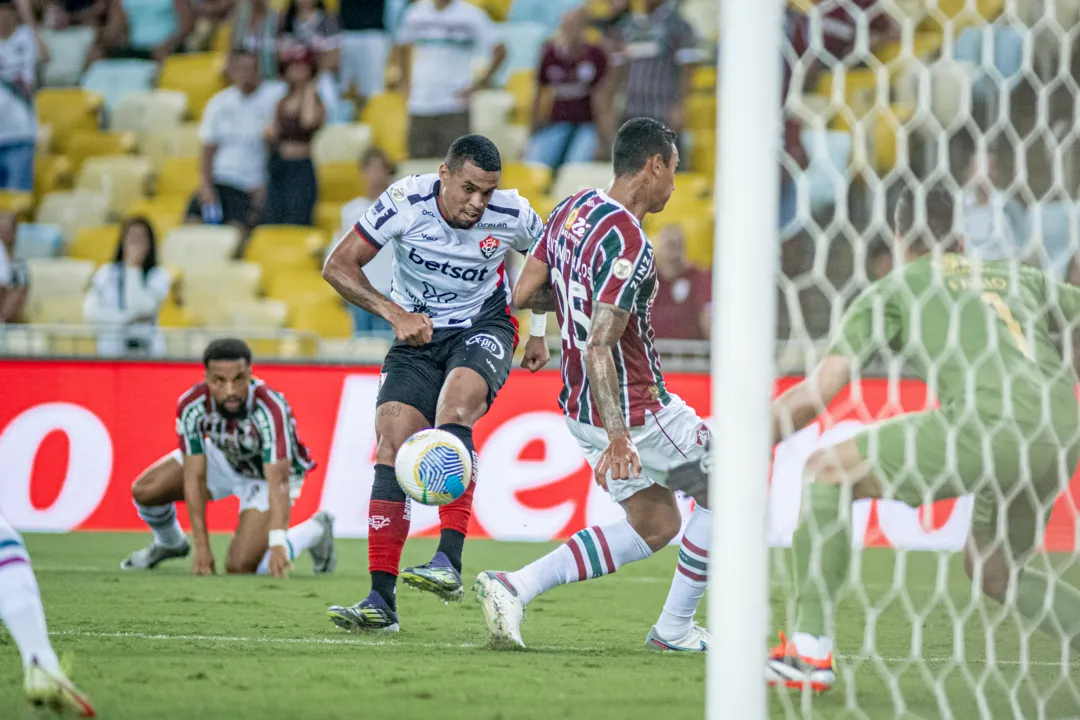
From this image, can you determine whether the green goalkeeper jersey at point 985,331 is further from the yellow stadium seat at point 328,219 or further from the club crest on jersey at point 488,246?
the yellow stadium seat at point 328,219

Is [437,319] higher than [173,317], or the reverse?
[173,317]

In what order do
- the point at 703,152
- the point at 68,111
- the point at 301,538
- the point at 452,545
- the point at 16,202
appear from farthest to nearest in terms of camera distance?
the point at 68,111
the point at 16,202
the point at 703,152
the point at 301,538
the point at 452,545

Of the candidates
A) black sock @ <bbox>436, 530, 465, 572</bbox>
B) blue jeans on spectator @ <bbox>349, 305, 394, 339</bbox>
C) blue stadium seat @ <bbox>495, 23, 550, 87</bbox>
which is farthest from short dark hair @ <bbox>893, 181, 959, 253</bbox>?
blue stadium seat @ <bbox>495, 23, 550, 87</bbox>

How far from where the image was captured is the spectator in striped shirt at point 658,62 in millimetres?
11938

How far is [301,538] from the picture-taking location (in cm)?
748

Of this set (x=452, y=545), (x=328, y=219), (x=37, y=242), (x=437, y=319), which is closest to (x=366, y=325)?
(x=328, y=219)

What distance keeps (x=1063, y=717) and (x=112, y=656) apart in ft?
9.86

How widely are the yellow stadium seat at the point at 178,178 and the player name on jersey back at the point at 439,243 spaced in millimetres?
7939

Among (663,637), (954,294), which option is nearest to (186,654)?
(663,637)

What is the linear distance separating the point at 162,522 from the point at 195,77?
7.77 m

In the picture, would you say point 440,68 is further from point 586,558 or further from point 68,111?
point 586,558

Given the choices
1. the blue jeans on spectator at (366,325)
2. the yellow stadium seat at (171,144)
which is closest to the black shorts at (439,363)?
the blue jeans on spectator at (366,325)

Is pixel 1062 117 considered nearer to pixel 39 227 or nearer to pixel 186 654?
pixel 186 654

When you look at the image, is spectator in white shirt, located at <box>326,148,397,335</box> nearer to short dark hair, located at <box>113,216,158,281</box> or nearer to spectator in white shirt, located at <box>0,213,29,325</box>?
short dark hair, located at <box>113,216,158,281</box>
